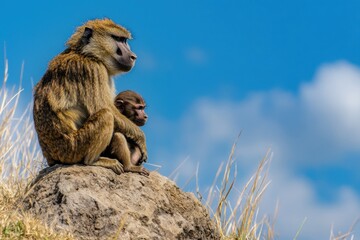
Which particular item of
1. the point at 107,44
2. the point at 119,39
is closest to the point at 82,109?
the point at 107,44

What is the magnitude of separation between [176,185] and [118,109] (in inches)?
50.7

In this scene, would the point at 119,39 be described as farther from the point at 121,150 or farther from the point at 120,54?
the point at 121,150

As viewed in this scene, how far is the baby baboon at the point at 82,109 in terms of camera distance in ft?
27.5

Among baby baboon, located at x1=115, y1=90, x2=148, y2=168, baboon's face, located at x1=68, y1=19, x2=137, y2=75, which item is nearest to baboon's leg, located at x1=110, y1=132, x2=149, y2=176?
baby baboon, located at x1=115, y1=90, x2=148, y2=168

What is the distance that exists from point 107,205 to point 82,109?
4.12ft

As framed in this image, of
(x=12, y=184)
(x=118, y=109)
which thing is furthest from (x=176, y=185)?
(x=12, y=184)

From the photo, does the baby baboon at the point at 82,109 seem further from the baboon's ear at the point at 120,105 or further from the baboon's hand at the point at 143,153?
the baboon's ear at the point at 120,105

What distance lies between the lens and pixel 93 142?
8.32 meters

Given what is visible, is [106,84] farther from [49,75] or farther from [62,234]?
[62,234]

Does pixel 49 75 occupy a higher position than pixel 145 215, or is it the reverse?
pixel 49 75

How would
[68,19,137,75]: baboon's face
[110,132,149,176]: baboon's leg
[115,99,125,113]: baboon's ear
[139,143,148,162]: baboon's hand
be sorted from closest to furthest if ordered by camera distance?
[110,132,149,176]: baboon's leg
[139,143,148,162]: baboon's hand
[68,19,137,75]: baboon's face
[115,99,125,113]: baboon's ear

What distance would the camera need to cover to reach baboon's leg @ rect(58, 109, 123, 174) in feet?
27.2

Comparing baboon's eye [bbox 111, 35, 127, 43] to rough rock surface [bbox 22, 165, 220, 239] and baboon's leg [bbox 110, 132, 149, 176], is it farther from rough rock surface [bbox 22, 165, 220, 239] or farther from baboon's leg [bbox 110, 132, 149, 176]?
rough rock surface [bbox 22, 165, 220, 239]

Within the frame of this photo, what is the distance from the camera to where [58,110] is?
8.52m
